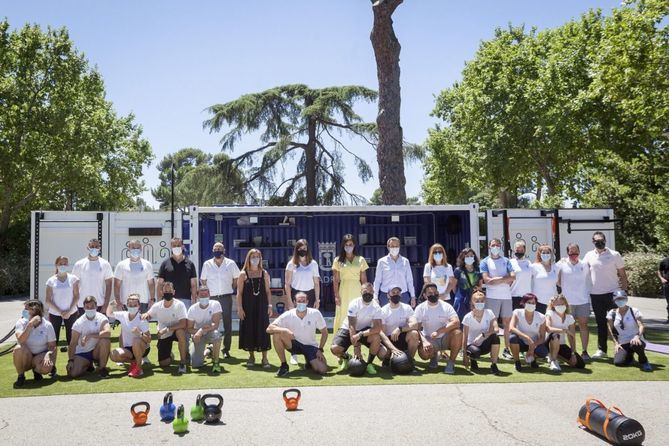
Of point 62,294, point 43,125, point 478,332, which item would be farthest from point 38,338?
point 43,125

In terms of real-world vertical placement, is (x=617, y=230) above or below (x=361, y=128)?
below

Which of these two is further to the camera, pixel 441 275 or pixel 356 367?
pixel 441 275

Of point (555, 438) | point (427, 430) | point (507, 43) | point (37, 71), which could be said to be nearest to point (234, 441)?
point (427, 430)

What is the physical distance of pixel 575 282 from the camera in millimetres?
8781

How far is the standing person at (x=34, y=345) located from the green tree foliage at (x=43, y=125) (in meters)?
19.6

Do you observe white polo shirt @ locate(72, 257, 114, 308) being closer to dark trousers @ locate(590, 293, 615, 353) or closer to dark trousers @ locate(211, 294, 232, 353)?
dark trousers @ locate(211, 294, 232, 353)

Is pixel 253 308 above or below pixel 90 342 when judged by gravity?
above

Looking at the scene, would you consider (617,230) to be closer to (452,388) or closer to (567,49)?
(567,49)

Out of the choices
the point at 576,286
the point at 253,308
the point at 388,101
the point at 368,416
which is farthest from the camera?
the point at 388,101

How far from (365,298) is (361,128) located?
1485 centimetres

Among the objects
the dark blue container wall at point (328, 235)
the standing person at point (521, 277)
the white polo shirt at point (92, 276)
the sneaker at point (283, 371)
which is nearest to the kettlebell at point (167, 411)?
the sneaker at point (283, 371)

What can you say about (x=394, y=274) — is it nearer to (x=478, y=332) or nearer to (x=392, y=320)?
(x=392, y=320)

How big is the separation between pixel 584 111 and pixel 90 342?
48.9 ft

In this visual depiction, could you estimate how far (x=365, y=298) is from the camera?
318 inches
